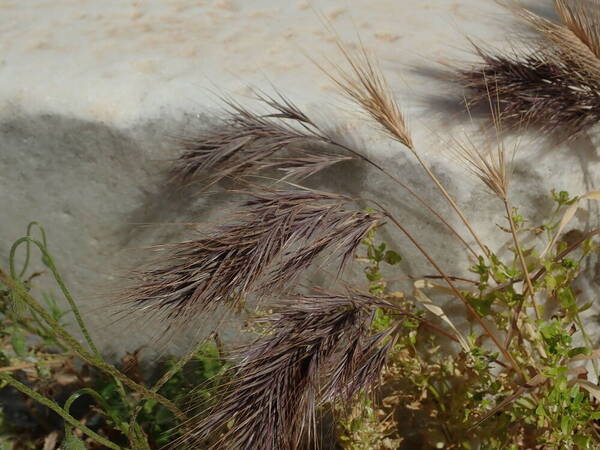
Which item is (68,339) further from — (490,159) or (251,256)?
(490,159)

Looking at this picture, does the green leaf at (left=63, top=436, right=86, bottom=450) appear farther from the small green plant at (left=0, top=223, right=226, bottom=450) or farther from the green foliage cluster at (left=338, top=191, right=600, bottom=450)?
the green foliage cluster at (left=338, top=191, right=600, bottom=450)

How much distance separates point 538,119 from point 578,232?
265 mm

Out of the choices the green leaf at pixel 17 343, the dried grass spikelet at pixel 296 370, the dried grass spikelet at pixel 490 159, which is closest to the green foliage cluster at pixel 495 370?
the dried grass spikelet at pixel 490 159

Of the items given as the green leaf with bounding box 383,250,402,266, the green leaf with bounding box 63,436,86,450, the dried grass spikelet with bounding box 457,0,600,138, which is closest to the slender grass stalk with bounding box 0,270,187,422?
the green leaf with bounding box 63,436,86,450

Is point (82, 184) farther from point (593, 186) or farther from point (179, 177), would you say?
point (593, 186)

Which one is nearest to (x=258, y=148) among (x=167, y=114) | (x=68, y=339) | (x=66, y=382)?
(x=167, y=114)

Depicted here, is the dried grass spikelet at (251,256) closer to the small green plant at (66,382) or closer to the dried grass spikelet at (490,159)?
the dried grass spikelet at (490,159)

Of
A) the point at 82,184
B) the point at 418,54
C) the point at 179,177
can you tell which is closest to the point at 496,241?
the point at 418,54

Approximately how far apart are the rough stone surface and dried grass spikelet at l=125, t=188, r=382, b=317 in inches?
10.1

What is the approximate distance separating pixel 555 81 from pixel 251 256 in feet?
2.40

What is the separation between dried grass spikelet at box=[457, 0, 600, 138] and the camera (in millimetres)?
1566

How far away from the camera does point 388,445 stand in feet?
5.33

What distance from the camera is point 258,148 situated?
157cm

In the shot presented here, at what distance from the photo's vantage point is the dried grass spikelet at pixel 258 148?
61.3 inches
